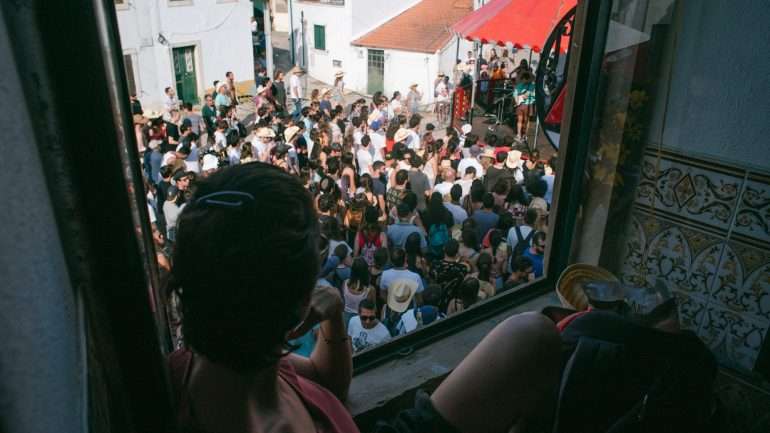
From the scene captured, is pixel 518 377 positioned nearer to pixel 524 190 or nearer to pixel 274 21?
pixel 524 190

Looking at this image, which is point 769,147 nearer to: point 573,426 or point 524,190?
point 573,426

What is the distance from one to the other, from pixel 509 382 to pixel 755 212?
84cm

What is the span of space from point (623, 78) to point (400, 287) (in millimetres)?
2485

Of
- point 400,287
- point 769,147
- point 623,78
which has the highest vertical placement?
point 623,78

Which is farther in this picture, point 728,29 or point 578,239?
point 578,239

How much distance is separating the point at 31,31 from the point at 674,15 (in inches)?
59.3

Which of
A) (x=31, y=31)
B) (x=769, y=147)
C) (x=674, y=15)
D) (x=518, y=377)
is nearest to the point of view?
(x=31, y=31)

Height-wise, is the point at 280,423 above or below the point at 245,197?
below

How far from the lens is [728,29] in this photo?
4.70 feet

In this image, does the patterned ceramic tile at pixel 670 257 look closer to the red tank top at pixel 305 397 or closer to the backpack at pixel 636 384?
the backpack at pixel 636 384

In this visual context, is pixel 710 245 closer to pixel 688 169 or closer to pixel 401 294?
pixel 688 169

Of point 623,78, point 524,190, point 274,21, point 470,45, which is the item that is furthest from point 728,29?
point 274,21

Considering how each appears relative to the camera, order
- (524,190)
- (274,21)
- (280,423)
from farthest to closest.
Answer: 1. (274,21)
2. (524,190)
3. (280,423)

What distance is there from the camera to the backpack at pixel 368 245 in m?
4.48
